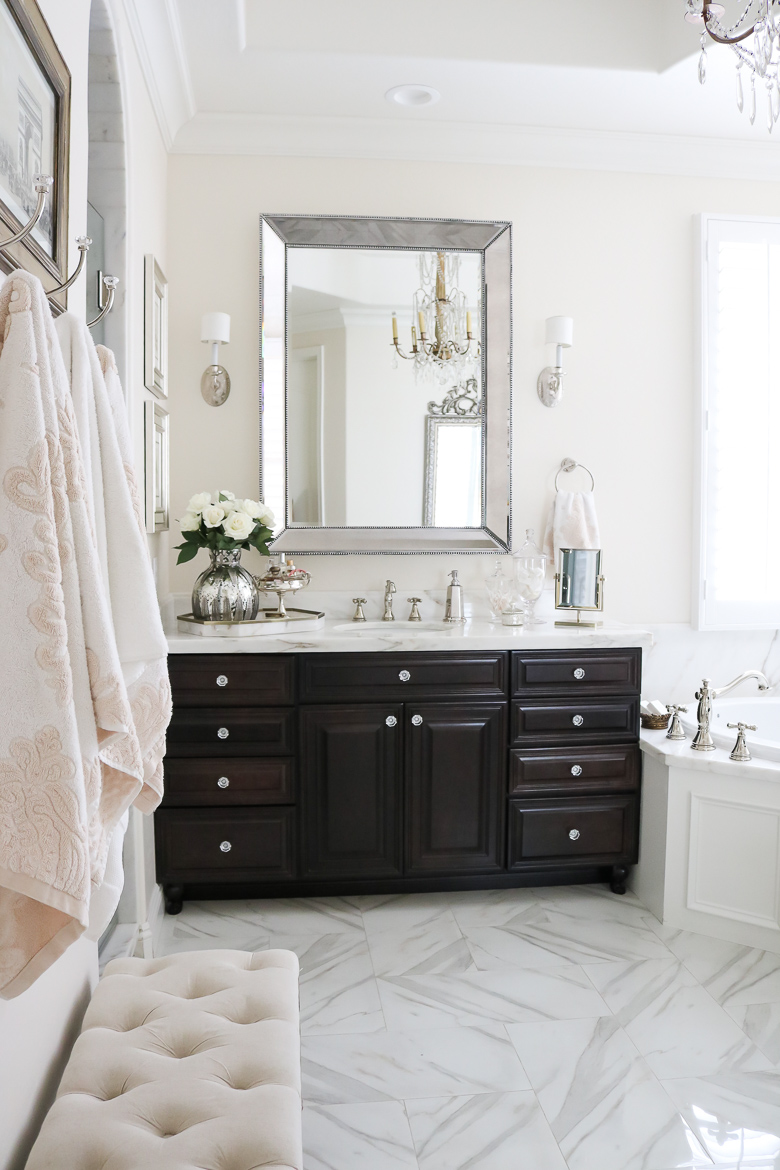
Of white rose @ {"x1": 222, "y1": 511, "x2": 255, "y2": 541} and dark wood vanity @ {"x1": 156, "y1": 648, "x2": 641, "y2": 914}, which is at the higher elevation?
white rose @ {"x1": 222, "y1": 511, "x2": 255, "y2": 541}

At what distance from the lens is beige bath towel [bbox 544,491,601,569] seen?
3.08m

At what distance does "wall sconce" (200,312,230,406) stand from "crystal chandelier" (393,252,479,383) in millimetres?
653

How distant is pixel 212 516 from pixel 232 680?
20.2 inches

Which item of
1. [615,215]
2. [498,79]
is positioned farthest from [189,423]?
[615,215]

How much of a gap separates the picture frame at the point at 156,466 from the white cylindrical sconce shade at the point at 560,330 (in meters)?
1.41

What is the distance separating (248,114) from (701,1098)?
317cm

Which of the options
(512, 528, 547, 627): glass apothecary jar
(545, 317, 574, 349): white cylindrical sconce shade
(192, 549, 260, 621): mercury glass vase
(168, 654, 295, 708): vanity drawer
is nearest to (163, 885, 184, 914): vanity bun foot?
(168, 654, 295, 708): vanity drawer

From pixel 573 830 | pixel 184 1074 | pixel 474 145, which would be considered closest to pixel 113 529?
pixel 184 1074

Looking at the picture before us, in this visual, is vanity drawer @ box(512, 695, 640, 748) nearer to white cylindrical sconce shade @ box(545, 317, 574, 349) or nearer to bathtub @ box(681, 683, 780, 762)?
bathtub @ box(681, 683, 780, 762)

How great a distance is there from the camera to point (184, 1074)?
49.1 inches

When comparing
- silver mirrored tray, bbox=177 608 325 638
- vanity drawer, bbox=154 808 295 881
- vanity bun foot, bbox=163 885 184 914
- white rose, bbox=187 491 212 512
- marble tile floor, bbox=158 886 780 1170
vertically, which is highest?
white rose, bbox=187 491 212 512

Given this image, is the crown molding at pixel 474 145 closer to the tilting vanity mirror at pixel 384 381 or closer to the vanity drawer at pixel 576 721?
the tilting vanity mirror at pixel 384 381

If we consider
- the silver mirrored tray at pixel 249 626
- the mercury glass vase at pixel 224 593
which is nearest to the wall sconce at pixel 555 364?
the silver mirrored tray at pixel 249 626

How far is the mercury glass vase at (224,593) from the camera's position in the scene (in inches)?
105
